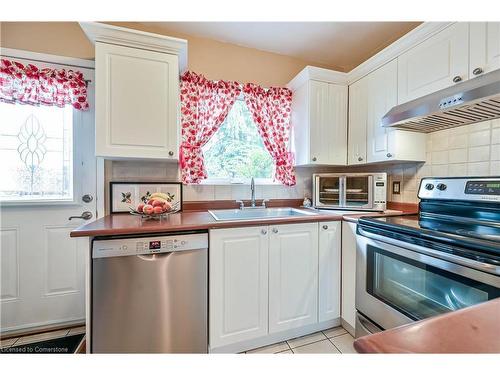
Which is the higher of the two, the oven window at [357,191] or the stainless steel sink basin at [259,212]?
the oven window at [357,191]

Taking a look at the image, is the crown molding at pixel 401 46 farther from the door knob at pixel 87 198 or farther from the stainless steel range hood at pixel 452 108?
the door knob at pixel 87 198

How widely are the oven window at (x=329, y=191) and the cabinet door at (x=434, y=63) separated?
31.2 inches

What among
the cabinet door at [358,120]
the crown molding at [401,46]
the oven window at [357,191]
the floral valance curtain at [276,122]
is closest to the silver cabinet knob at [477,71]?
the crown molding at [401,46]

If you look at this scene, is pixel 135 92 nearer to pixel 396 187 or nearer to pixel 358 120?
pixel 358 120

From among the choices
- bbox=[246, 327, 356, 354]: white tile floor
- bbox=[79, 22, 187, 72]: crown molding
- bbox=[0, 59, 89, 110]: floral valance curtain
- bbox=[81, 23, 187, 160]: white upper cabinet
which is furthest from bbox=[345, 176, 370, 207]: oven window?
bbox=[0, 59, 89, 110]: floral valance curtain

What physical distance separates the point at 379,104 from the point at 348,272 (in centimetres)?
135

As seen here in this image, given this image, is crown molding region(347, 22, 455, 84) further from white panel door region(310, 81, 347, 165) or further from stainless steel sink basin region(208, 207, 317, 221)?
stainless steel sink basin region(208, 207, 317, 221)

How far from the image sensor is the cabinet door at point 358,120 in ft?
6.29

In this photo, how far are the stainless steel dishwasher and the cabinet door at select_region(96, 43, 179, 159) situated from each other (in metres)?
0.67

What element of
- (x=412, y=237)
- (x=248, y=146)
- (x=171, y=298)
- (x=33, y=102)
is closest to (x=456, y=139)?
(x=412, y=237)

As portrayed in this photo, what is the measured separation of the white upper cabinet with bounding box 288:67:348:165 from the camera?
1.97 meters
